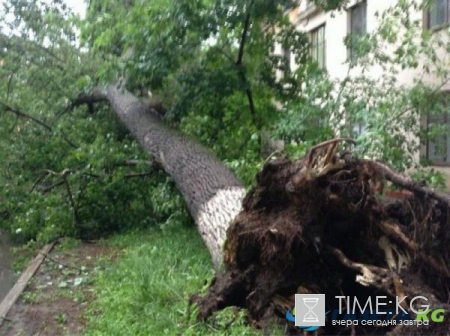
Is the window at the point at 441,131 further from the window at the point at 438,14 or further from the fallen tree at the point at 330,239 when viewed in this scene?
the fallen tree at the point at 330,239

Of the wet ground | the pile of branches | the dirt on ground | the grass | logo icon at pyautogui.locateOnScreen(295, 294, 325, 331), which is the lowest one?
the wet ground

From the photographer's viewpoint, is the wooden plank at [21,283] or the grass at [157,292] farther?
the wooden plank at [21,283]

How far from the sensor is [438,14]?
39.4ft

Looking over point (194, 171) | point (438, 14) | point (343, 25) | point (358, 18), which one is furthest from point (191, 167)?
point (343, 25)

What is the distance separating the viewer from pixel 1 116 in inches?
446

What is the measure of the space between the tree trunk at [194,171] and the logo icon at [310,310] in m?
1.38

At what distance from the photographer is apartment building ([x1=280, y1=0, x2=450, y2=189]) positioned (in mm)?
11766

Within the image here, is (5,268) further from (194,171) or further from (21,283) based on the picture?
(194,171)

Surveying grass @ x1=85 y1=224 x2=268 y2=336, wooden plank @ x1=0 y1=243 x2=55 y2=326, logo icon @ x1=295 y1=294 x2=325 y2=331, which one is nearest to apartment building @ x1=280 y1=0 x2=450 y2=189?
grass @ x1=85 y1=224 x2=268 y2=336

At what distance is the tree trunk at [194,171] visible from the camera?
22.6ft

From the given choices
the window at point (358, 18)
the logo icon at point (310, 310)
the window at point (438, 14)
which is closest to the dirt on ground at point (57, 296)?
the logo icon at point (310, 310)

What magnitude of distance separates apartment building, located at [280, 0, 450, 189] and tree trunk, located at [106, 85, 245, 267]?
9.61 feet

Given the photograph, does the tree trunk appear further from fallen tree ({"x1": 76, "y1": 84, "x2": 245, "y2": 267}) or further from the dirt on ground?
the dirt on ground

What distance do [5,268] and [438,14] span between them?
8.65 metres
